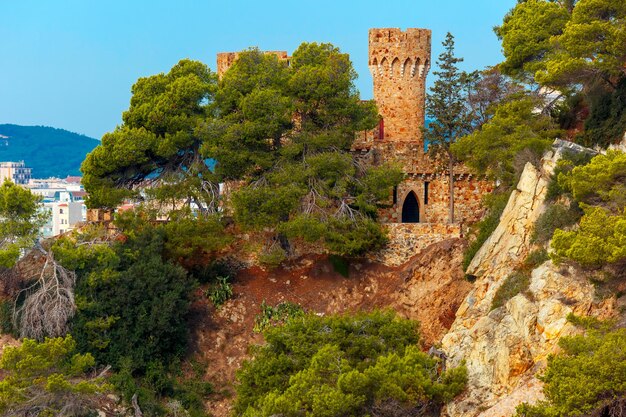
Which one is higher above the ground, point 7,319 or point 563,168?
point 563,168

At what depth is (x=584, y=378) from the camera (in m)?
33.5

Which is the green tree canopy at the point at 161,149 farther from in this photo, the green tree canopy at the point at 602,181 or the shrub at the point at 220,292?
the green tree canopy at the point at 602,181

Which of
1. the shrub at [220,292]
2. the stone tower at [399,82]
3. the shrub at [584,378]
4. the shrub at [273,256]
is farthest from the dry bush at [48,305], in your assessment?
the shrub at [584,378]

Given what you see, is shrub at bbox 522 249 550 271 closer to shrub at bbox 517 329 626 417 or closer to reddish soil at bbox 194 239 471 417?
reddish soil at bbox 194 239 471 417

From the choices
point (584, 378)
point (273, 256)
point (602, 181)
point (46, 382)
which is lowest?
point (46, 382)

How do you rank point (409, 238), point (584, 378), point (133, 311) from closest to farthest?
point (584, 378), point (133, 311), point (409, 238)

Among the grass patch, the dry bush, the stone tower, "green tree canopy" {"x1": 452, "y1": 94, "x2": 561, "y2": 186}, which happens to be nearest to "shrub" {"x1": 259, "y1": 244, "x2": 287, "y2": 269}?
the dry bush

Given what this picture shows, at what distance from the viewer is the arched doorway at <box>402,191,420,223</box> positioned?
55406 millimetres

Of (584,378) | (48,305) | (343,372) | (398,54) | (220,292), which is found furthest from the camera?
(398,54)

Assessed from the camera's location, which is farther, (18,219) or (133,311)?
(18,219)

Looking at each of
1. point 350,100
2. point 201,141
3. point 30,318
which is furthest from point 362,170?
point 30,318

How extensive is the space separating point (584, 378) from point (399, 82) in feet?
81.1

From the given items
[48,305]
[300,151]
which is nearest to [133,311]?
[48,305]

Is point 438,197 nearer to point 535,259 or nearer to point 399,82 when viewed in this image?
point 399,82
